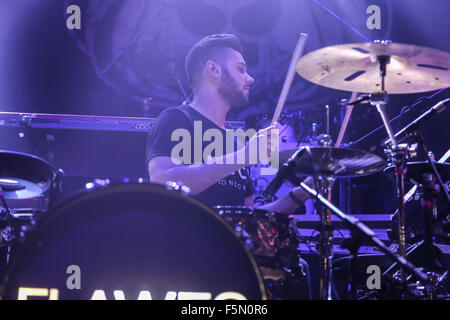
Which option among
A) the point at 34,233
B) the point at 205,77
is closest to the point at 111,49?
the point at 205,77

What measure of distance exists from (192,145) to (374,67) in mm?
1003

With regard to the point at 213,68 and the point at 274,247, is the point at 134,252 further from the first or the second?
the point at 213,68

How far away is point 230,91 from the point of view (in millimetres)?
2848

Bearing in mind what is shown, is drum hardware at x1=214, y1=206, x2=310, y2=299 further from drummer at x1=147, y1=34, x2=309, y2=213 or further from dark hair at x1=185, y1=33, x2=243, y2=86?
dark hair at x1=185, y1=33, x2=243, y2=86

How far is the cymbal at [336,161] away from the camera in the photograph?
2.01 meters

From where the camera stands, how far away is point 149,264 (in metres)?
1.38

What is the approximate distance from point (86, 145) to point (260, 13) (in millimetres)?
2348

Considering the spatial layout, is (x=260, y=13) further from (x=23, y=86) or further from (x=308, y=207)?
(x=23, y=86)

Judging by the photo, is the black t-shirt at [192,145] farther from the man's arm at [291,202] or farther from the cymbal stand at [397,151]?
the cymbal stand at [397,151]

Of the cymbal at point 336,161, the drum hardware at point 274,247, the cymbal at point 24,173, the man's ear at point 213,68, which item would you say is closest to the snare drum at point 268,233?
the drum hardware at point 274,247

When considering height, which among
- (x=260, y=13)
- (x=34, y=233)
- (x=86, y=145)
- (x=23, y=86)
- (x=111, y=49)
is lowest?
(x=34, y=233)

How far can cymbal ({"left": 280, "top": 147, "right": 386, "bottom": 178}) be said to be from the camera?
2.01 metres

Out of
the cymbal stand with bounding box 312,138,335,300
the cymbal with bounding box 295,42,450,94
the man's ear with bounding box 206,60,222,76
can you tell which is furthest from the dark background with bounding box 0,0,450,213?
the cymbal stand with bounding box 312,138,335,300

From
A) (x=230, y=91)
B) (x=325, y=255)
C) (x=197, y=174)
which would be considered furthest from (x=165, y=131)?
(x=325, y=255)
